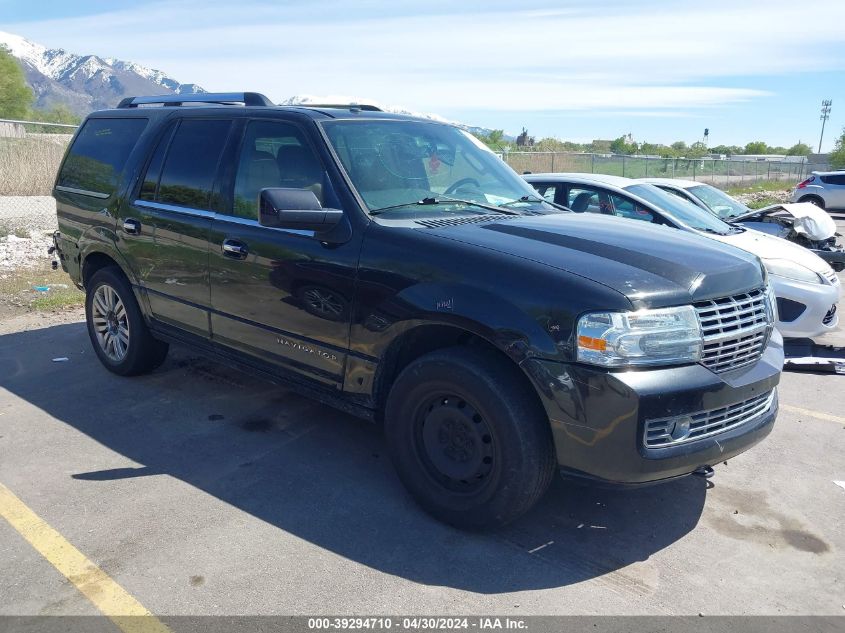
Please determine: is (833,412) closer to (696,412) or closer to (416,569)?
(696,412)

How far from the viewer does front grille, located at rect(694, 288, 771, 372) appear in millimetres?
3414

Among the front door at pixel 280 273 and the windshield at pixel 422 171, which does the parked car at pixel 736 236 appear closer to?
the windshield at pixel 422 171

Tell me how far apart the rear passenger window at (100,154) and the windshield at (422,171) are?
2.05 m

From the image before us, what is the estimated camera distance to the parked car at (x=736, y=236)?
7047mm

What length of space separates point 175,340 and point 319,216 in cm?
198

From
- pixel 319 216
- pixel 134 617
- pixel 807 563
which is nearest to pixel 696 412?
pixel 807 563

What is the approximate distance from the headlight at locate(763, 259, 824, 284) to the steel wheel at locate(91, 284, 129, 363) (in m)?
5.72

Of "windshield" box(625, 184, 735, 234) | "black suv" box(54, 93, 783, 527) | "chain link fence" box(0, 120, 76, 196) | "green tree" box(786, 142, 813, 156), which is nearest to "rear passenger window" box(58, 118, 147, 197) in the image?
"black suv" box(54, 93, 783, 527)

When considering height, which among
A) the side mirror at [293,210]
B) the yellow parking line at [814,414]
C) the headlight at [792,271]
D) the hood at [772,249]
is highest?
the side mirror at [293,210]

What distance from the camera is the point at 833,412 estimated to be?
5.59 meters

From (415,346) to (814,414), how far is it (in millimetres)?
3371

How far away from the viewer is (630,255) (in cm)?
363

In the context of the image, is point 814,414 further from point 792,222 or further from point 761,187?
point 761,187

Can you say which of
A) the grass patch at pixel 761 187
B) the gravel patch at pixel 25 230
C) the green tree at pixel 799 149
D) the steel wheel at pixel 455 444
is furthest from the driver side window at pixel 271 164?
the green tree at pixel 799 149
